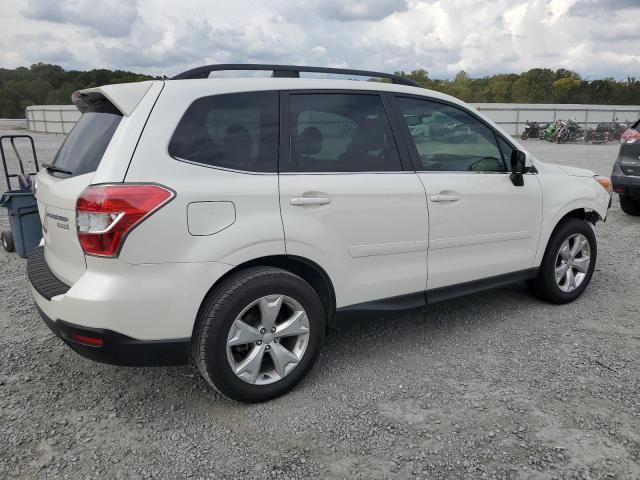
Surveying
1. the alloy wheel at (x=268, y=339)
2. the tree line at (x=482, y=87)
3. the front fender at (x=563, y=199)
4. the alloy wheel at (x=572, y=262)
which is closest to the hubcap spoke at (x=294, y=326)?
the alloy wheel at (x=268, y=339)

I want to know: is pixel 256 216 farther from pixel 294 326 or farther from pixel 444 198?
pixel 444 198

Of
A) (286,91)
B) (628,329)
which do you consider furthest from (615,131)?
(286,91)

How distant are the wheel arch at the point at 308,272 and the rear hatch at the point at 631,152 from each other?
6310mm

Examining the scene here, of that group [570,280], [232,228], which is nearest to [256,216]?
[232,228]

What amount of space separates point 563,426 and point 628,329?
1.65 metres

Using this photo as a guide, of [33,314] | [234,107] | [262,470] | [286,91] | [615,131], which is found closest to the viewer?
[262,470]

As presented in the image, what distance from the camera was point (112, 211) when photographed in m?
2.44

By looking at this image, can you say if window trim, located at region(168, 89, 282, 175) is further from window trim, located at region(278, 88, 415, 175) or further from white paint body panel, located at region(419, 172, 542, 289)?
white paint body panel, located at region(419, 172, 542, 289)

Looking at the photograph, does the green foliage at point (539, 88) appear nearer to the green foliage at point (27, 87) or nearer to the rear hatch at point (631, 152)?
the green foliage at point (27, 87)

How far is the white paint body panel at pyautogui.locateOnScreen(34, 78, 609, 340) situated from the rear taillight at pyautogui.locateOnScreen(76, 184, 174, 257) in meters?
0.04

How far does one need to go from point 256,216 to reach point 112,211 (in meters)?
0.70

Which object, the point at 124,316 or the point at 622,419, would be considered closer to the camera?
the point at 124,316

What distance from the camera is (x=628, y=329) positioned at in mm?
3986

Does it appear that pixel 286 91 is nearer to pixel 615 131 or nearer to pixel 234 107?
pixel 234 107
